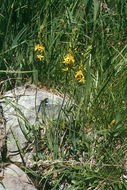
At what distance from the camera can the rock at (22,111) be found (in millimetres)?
2187

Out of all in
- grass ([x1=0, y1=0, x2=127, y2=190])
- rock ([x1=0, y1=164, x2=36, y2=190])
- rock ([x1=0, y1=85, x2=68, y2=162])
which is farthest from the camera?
rock ([x1=0, y1=85, x2=68, y2=162])

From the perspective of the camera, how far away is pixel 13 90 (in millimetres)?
2457

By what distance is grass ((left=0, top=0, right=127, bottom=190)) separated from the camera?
6.79 feet

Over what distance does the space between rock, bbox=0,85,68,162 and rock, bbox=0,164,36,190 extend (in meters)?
0.11

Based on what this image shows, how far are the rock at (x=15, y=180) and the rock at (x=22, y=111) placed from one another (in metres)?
0.11

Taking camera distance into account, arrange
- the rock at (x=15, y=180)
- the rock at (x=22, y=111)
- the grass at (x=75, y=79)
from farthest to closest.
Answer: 1. the rock at (x=22, y=111)
2. the grass at (x=75, y=79)
3. the rock at (x=15, y=180)

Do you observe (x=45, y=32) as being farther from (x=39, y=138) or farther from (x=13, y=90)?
(x=39, y=138)

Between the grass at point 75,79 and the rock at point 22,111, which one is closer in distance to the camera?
the grass at point 75,79

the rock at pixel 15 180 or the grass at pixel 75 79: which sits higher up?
the grass at pixel 75 79

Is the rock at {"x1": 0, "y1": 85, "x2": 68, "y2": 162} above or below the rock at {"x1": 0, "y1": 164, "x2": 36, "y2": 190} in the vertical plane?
above

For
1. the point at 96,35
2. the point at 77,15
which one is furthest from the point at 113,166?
the point at 77,15

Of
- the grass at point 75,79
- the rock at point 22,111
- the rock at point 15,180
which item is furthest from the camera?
the rock at point 22,111

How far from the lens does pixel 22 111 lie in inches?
90.6

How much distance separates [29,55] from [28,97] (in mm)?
365
